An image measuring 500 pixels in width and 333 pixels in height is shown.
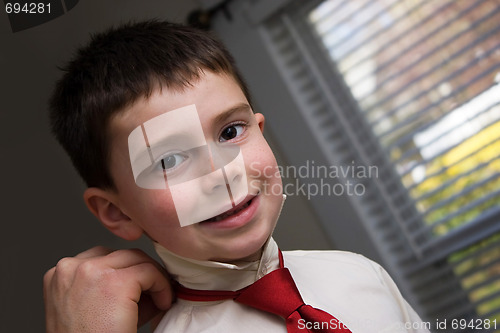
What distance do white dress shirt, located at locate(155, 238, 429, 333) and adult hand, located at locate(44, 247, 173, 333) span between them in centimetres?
2

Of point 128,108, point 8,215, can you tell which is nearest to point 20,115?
point 8,215

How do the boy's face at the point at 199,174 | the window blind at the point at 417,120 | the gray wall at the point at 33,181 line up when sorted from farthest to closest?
the window blind at the point at 417,120 → the gray wall at the point at 33,181 → the boy's face at the point at 199,174

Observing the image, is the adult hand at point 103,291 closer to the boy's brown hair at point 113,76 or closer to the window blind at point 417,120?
the boy's brown hair at point 113,76

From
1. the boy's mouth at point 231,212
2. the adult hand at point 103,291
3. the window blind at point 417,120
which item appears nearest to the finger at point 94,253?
the adult hand at point 103,291

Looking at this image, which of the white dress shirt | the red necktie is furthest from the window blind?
the red necktie

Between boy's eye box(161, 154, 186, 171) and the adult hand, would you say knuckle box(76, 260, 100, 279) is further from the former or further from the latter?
boy's eye box(161, 154, 186, 171)

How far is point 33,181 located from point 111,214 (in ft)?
0.51

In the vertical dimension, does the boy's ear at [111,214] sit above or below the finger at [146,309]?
above

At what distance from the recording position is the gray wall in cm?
60

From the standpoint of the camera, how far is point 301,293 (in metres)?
0.52

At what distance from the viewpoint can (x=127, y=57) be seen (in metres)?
0.50

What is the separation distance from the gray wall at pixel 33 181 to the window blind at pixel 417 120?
293 mm

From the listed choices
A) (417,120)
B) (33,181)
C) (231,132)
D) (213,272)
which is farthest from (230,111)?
(417,120)

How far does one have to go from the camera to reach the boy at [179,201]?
1.46 ft
